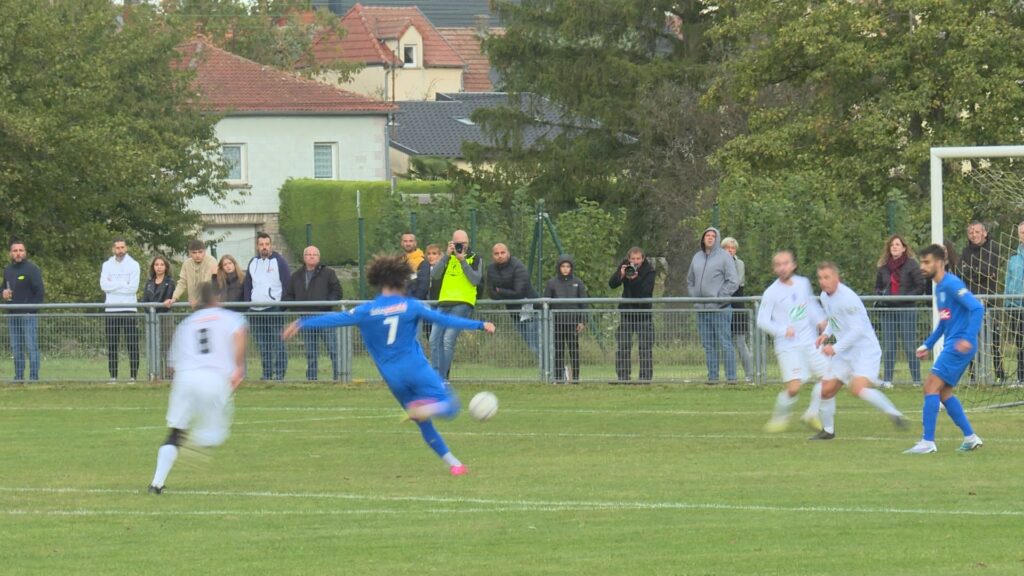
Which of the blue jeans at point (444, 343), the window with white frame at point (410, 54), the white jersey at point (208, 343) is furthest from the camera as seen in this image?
the window with white frame at point (410, 54)

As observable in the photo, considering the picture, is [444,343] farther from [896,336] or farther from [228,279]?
[896,336]

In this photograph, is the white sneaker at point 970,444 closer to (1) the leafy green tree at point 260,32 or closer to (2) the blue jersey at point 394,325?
(2) the blue jersey at point 394,325

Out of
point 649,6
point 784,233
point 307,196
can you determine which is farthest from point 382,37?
point 784,233

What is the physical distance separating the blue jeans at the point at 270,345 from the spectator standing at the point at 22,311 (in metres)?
2.99

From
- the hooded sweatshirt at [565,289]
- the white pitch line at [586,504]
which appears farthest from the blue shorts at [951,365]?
the hooded sweatshirt at [565,289]

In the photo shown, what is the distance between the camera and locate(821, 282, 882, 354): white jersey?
15562 mm

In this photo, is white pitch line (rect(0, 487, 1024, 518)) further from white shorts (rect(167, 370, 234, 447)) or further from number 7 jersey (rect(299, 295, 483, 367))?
number 7 jersey (rect(299, 295, 483, 367))

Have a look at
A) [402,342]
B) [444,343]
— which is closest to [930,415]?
[402,342]

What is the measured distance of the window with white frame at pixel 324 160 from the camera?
6844 cm

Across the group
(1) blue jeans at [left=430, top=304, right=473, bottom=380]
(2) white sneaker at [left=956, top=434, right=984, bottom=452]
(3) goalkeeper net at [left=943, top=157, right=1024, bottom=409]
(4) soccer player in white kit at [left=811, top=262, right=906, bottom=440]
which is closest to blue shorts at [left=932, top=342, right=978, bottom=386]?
(2) white sneaker at [left=956, top=434, right=984, bottom=452]

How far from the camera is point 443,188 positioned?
2386 inches

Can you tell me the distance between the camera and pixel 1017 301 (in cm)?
1989

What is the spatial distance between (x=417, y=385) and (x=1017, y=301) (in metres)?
9.06

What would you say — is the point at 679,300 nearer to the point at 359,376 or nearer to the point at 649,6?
the point at 359,376
